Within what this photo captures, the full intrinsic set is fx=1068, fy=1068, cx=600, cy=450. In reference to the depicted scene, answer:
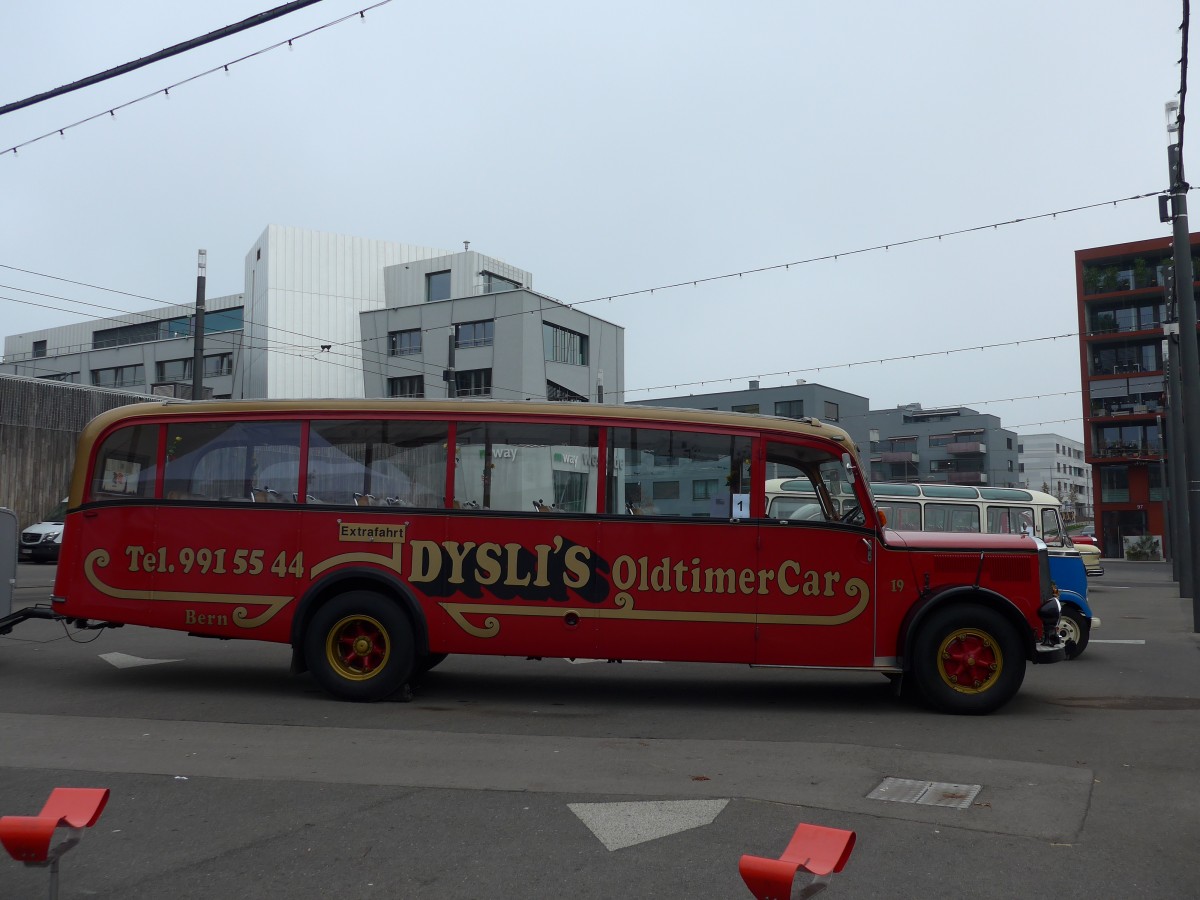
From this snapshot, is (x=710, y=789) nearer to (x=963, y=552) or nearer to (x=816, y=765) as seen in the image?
(x=816, y=765)

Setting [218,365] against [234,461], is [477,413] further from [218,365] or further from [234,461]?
[218,365]

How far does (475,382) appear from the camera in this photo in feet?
171

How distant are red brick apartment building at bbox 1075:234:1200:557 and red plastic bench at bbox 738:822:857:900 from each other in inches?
2734

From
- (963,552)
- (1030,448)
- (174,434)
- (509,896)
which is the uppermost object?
(1030,448)

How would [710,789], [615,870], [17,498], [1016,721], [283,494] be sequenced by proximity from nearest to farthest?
[615,870], [710,789], [1016,721], [283,494], [17,498]

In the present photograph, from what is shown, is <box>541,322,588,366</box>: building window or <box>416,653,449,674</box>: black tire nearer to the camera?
<box>416,653,449,674</box>: black tire

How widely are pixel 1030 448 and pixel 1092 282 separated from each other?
6684 centimetres

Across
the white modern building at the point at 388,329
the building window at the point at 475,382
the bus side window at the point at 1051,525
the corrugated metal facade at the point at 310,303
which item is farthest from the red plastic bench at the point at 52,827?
the corrugated metal facade at the point at 310,303

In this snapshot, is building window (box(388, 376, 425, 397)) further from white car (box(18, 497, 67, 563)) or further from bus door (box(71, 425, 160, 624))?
bus door (box(71, 425, 160, 624))

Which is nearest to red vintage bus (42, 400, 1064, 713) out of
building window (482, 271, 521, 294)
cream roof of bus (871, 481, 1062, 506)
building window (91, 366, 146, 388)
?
cream roof of bus (871, 481, 1062, 506)

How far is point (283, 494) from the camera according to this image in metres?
9.71

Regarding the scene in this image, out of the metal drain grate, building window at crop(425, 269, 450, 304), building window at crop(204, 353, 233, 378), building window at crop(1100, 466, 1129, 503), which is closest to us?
the metal drain grate

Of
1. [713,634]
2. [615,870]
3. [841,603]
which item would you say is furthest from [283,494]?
[615,870]

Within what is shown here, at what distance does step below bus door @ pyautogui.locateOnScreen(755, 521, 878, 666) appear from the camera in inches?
362
